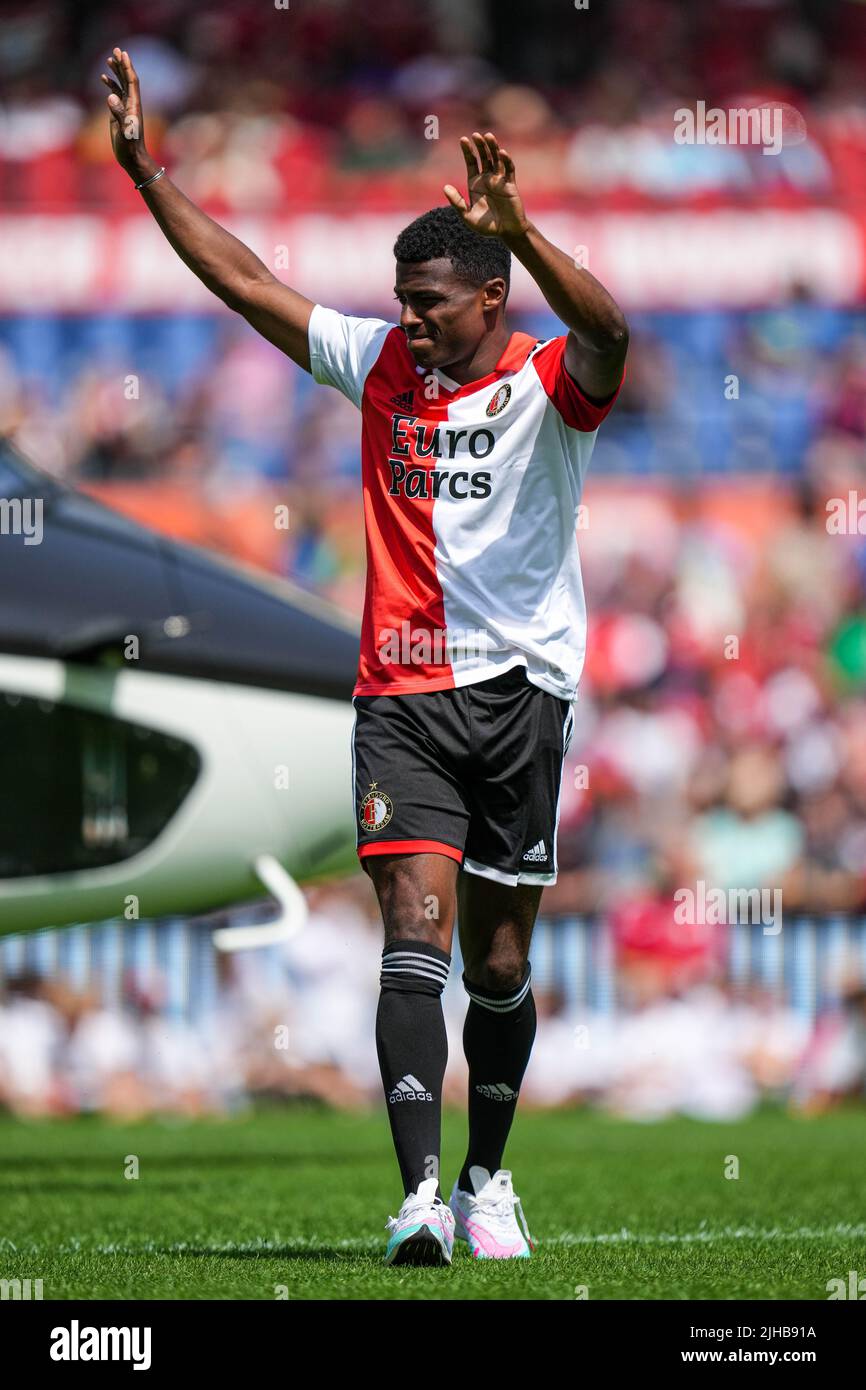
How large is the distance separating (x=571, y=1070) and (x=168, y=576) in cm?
611

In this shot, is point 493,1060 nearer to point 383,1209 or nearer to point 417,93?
point 383,1209

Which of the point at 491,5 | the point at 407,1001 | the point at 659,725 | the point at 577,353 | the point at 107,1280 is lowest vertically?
the point at 107,1280

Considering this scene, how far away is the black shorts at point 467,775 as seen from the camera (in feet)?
15.2

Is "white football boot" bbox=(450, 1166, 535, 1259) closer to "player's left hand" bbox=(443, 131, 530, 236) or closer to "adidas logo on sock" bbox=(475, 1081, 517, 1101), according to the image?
"adidas logo on sock" bbox=(475, 1081, 517, 1101)

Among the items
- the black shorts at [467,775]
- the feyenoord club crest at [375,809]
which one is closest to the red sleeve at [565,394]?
the black shorts at [467,775]

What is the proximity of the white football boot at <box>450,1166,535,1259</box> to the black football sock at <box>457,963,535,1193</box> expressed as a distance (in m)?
0.04

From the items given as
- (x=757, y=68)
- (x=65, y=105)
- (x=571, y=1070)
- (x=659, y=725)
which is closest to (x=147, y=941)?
(x=571, y=1070)

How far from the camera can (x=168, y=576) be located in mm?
6703

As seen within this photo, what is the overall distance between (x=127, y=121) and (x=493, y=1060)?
2500mm

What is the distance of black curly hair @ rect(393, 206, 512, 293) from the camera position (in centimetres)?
480

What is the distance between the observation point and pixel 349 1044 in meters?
11.7

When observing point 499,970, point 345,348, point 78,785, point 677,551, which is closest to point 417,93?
point 677,551

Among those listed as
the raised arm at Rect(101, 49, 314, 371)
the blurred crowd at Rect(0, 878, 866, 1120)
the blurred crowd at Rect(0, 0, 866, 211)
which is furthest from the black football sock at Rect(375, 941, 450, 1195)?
the blurred crowd at Rect(0, 0, 866, 211)

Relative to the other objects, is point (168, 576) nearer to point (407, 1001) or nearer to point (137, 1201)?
point (137, 1201)
